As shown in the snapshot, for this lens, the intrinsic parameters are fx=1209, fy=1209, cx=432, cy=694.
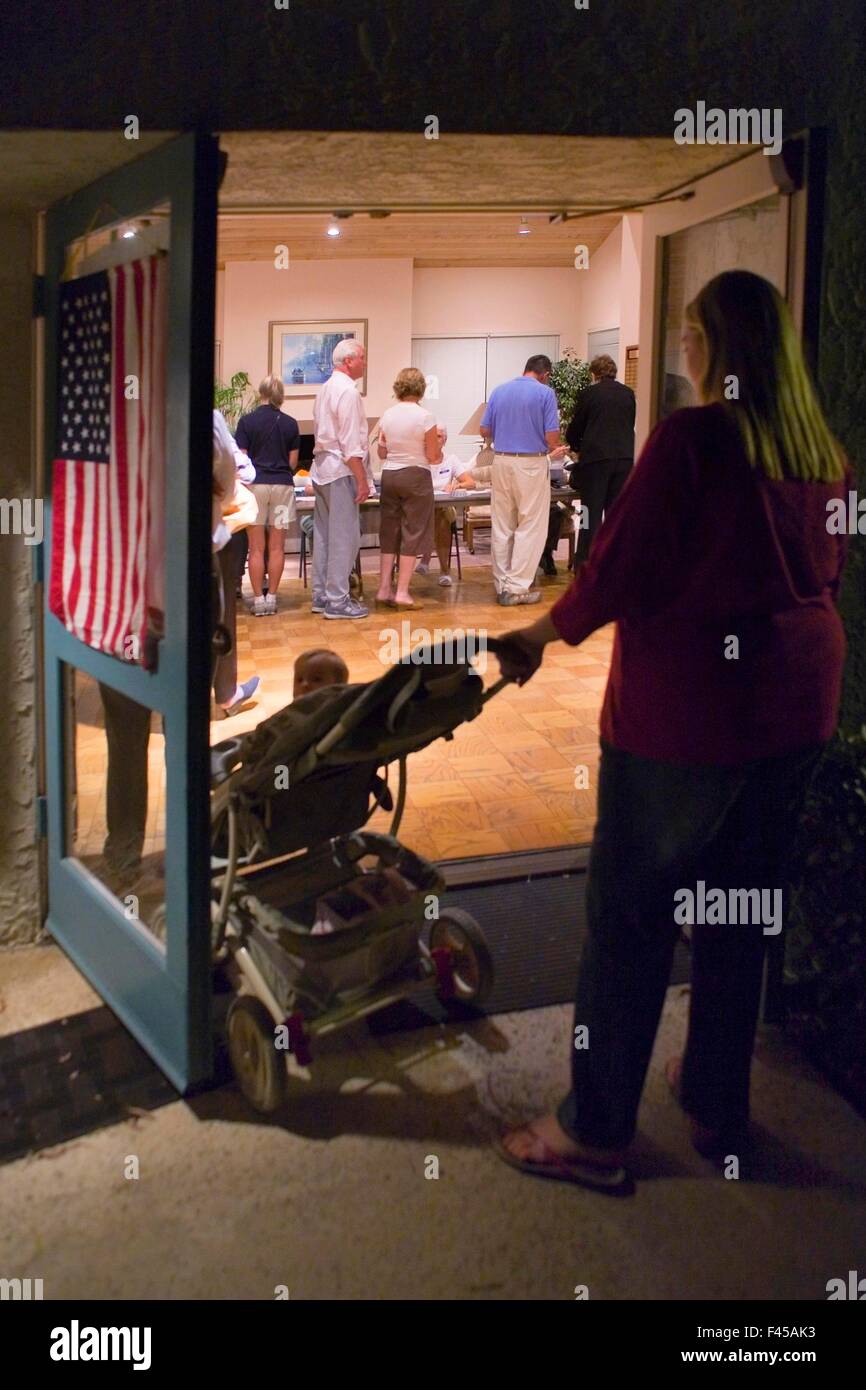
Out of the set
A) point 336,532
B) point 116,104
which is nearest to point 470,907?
point 116,104

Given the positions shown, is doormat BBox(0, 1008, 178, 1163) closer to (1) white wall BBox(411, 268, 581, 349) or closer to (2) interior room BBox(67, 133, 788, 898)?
(2) interior room BBox(67, 133, 788, 898)

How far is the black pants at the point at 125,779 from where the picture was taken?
3.13m

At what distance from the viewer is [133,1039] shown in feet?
9.05

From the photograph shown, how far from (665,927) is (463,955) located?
2.78 ft

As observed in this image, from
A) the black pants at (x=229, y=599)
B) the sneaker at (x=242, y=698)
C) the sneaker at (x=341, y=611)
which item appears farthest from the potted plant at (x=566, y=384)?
the black pants at (x=229, y=599)

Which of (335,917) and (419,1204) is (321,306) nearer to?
(335,917)

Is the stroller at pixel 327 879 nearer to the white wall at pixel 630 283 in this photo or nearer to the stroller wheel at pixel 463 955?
the stroller wheel at pixel 463 955

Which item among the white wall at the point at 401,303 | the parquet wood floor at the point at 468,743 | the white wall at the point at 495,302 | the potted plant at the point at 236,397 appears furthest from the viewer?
the white wall at the point at 495,302

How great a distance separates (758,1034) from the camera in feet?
9.14

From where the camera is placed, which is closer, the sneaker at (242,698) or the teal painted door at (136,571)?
the teal painted door at (136,571)

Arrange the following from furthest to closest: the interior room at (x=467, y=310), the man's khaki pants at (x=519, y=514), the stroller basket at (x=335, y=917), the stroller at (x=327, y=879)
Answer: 1. the man's khaki pants at (x=519, y=514)
2. the interior room at (x=467, y=310)
3. the stroller basket at (x=335, y=917)
4. the stroller at (x=327, y=879)

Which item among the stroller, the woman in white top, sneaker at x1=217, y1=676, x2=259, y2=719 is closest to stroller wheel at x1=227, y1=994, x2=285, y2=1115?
the stroller

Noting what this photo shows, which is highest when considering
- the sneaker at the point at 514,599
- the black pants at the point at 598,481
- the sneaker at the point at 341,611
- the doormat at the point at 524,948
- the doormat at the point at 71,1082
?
the black pants at the point at 598,481

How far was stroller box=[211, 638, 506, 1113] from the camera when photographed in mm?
2369
